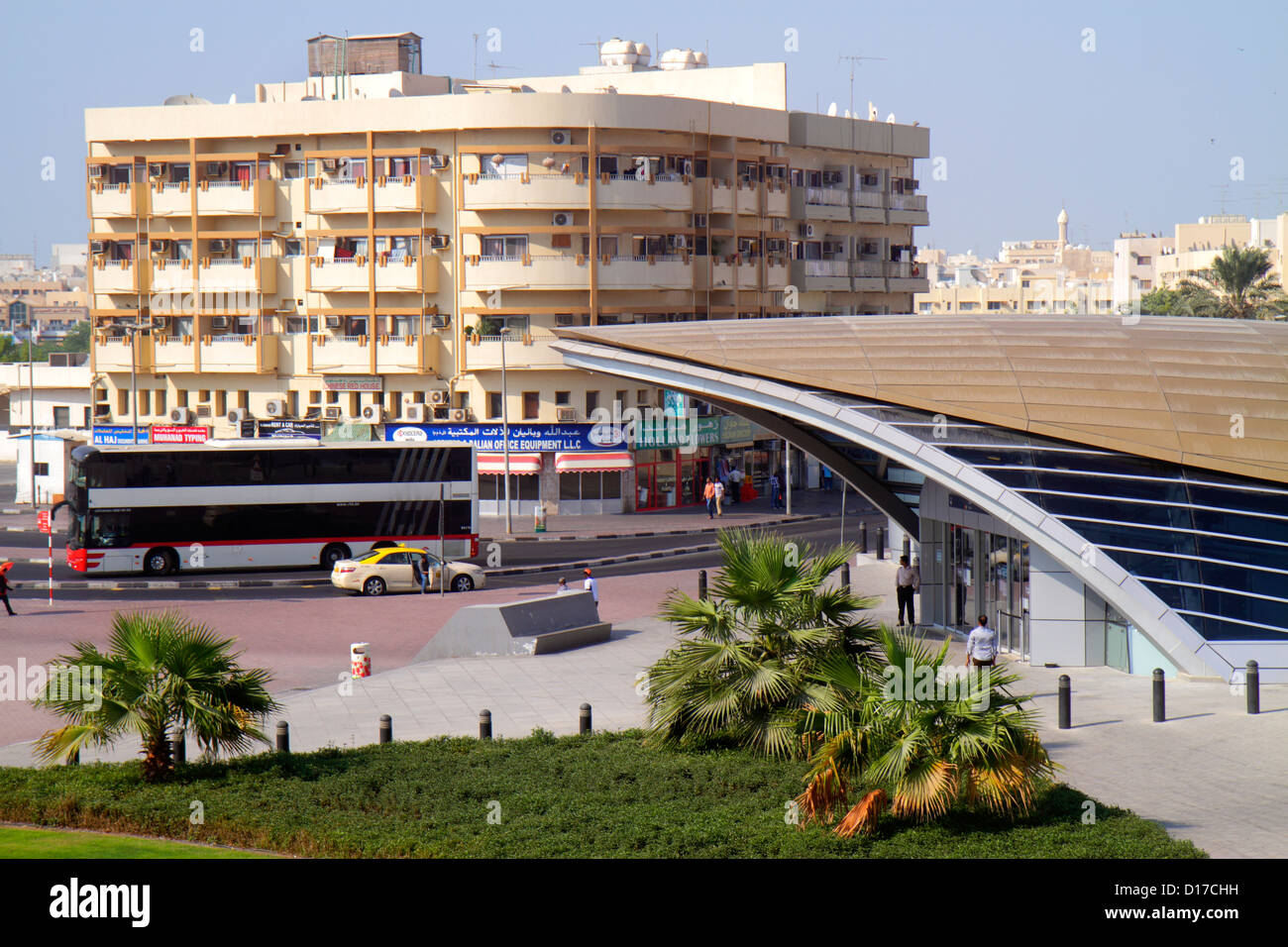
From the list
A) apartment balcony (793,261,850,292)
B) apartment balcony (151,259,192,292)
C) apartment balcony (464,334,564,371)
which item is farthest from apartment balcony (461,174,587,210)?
apartment balcony (793,261,850,292)

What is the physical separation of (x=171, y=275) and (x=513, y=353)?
1690cm

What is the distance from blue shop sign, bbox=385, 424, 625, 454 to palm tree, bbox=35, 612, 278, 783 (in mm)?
42512

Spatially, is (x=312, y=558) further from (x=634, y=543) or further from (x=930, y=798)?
(x=930, y=798)

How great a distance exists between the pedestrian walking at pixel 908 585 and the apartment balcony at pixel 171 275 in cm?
4390

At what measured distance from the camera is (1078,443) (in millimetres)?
24859

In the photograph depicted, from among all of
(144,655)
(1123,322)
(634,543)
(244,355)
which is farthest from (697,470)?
(144,655)

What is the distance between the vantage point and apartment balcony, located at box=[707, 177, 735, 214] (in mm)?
63531

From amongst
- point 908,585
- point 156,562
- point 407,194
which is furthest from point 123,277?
point 908,585

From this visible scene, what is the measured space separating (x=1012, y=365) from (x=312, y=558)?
2437 cm

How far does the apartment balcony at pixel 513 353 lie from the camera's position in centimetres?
5931

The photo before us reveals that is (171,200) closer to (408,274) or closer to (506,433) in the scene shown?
(408,274)

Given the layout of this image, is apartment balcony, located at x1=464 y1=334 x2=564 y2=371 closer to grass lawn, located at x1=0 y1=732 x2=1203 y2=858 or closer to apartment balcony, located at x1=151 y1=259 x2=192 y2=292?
apartment balcony, located at x1=151 y1=259 x2=192 y2=292

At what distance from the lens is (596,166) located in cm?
5962

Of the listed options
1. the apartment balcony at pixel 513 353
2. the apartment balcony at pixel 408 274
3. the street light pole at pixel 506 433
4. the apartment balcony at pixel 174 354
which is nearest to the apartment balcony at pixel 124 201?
the apartment balcony at pixel 174 354
